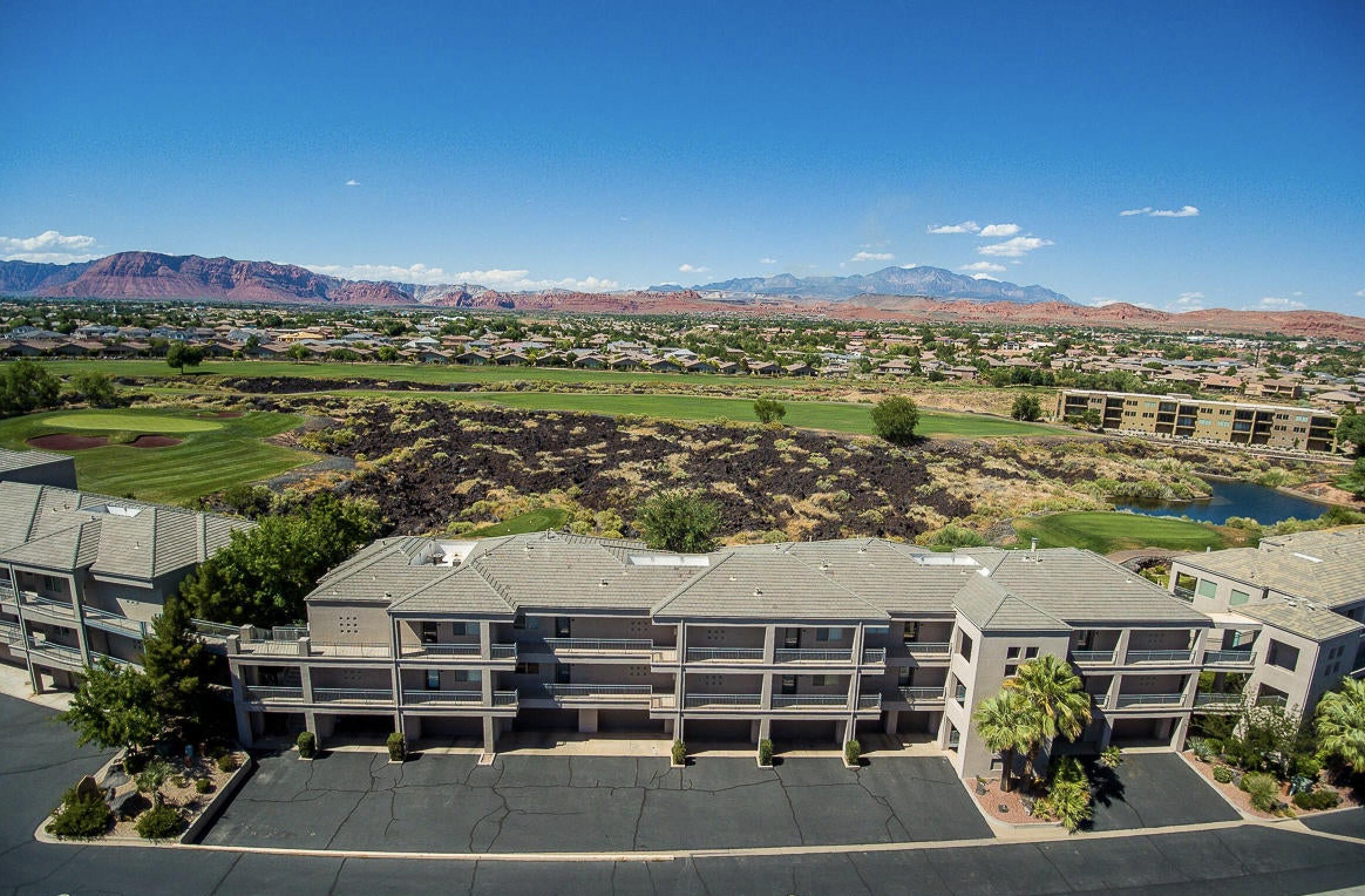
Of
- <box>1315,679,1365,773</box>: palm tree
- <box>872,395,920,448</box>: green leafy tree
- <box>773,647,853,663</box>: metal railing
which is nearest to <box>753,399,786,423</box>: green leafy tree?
<box>872,395,920,448</box>: green leafy tree

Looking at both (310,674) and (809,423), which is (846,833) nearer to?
(310,674)

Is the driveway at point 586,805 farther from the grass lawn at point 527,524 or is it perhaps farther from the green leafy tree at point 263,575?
the grass lawn at point 527,524

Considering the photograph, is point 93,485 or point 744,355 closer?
point 93,485

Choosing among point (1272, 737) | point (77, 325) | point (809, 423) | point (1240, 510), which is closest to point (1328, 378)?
point (1240, 510)

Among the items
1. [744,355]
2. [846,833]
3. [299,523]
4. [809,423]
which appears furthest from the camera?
[744,355]

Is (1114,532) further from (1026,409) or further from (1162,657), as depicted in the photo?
(1026,409)

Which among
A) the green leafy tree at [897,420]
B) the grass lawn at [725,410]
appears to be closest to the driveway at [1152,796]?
the green leafy tree at [897,420]

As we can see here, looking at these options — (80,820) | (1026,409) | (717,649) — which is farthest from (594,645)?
(1026,409)
